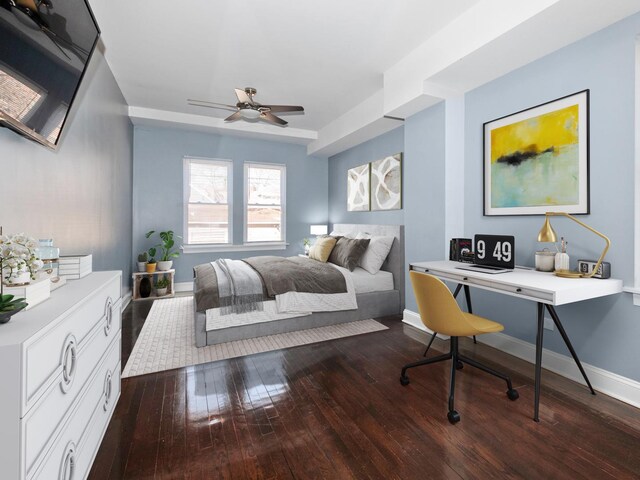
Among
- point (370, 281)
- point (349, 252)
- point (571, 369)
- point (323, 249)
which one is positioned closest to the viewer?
point (571, 369)

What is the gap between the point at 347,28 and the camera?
2.80 meters

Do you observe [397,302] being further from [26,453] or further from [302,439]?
[26,453]

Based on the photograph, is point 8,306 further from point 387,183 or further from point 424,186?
point 387,183

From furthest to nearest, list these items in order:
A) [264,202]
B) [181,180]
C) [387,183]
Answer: [264,202], [181,180], [387,183]

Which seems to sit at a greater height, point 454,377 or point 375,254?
point 375,254

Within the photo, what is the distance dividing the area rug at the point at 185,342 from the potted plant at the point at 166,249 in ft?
3.71

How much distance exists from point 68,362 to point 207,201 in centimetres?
463

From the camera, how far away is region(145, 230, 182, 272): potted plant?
16.6 ft

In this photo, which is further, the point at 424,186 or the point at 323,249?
the point at 323,249

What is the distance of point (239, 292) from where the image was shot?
10.6 ft

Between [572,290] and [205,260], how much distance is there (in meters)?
5.15

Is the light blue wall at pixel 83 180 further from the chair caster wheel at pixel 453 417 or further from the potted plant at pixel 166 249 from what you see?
the chair caster wheel at pixel 453 417

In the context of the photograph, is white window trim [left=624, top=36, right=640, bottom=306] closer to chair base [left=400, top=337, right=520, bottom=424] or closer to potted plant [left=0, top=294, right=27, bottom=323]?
chair base [left=400, top=337, right=520, bottom=424]

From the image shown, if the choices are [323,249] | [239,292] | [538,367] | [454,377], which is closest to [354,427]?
[454,377]
